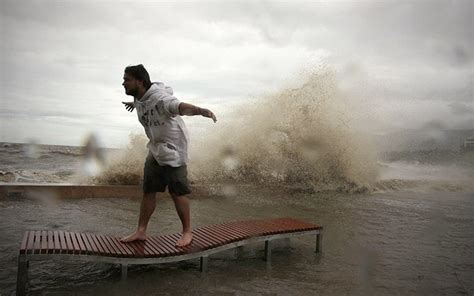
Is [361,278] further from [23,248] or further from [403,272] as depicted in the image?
[23,248]

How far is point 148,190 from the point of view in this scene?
3953 mm

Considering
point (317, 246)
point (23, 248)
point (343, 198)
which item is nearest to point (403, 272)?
point (317, 246)

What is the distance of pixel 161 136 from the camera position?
376cm

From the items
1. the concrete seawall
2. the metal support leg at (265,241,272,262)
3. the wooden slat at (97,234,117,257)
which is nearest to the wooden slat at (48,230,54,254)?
the wooden slat at (97,234,117,257)

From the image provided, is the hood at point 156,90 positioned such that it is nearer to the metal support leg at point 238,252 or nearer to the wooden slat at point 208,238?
the wooden slat at point 208,238

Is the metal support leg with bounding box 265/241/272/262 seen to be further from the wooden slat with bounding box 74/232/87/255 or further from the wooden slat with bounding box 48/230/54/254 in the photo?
the wooden slat with bounding box 48/230/54/254

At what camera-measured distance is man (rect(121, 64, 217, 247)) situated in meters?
3.73

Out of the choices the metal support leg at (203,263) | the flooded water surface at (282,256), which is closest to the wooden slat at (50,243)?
the flooded water surface at (282,256)

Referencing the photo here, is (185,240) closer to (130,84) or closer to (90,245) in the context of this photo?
(90,245)

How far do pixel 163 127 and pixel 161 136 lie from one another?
→ 3.8 inches

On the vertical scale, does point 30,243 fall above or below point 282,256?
above

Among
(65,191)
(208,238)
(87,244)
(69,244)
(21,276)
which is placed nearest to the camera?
(21,276)

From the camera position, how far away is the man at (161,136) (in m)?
3.73

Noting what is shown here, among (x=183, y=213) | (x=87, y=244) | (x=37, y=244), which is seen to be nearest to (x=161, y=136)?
(x=183, y=213)
